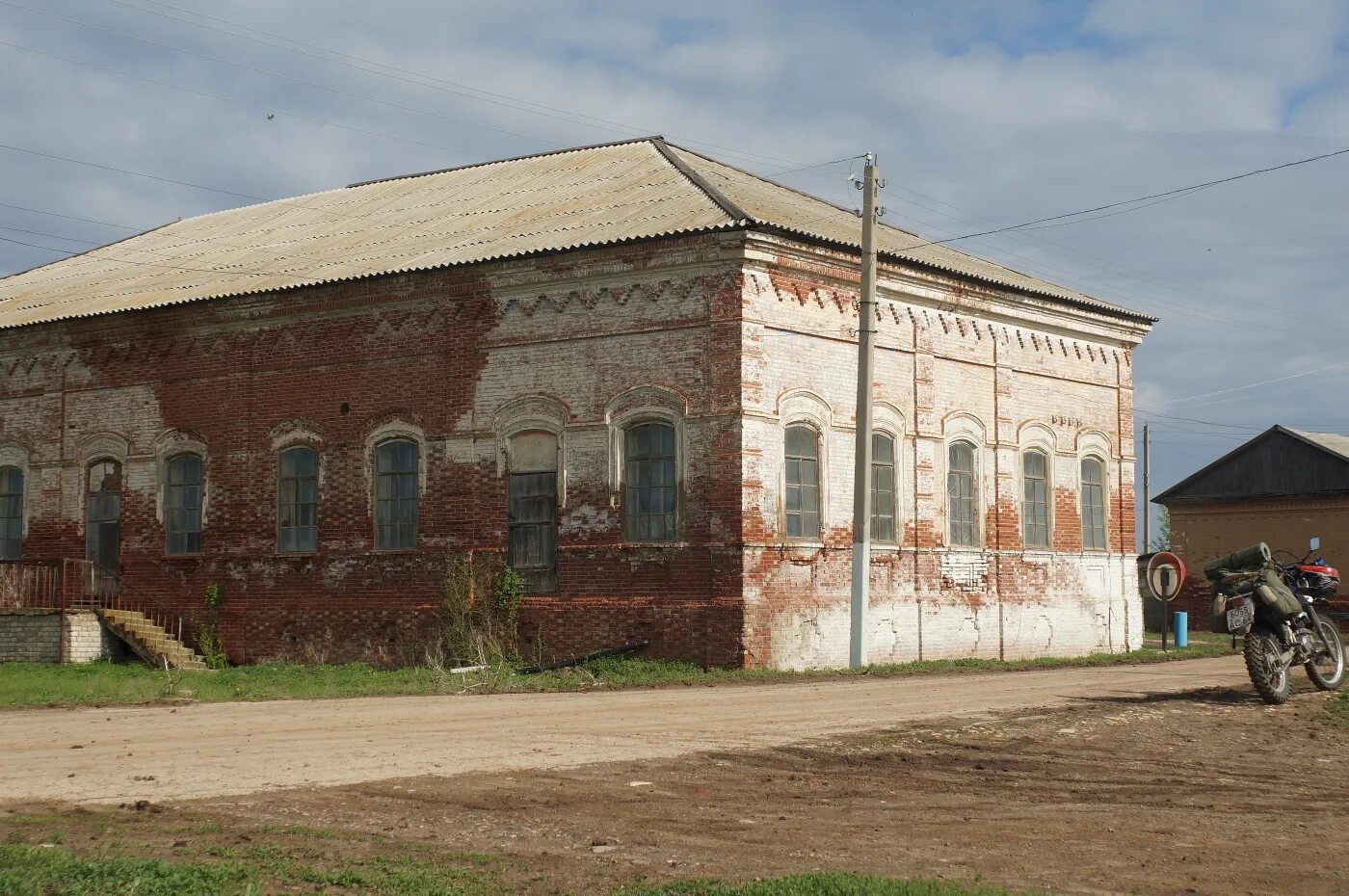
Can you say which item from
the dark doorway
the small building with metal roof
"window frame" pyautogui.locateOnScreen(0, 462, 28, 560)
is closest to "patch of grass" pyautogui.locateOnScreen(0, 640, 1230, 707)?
the dark doorway

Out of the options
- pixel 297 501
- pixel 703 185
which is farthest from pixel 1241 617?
pixel 297 501

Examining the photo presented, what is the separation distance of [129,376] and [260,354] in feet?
9.82

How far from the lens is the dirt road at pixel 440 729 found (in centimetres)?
1024

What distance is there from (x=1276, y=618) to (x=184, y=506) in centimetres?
1768

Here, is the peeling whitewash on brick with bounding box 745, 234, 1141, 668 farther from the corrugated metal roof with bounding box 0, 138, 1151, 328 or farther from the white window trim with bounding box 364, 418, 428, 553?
the white window trim with bounding box 364, 418, 428, 553

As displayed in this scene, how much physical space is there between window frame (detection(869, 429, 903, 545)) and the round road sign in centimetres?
738

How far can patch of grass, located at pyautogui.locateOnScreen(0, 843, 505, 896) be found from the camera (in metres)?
6.43

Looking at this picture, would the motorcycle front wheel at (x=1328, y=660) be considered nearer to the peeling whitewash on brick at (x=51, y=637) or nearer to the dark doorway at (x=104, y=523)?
the peeling whitewash on brick at (x=51, y=637)

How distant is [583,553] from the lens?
838 inches

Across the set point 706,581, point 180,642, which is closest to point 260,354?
point 180,642

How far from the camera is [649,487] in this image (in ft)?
69.0

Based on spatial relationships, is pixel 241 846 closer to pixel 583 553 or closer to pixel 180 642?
pixel 583 553

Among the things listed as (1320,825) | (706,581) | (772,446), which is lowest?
(1320,825)

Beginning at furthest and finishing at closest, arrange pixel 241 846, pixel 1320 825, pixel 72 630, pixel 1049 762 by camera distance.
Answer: pixel 72 630
pixel 1049 762
pixel 1320 825
pixel 241 846
